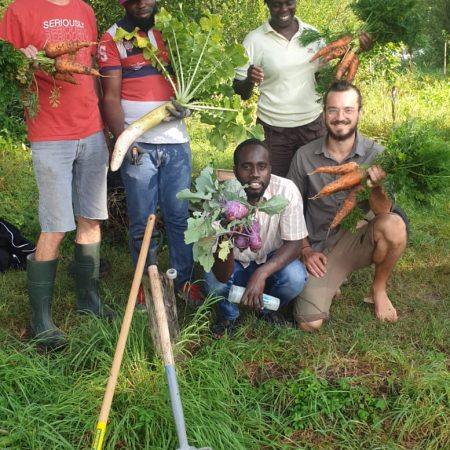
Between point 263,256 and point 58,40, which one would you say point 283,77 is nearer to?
point 263,256

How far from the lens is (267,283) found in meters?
3.56

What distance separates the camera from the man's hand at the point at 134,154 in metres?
3.44

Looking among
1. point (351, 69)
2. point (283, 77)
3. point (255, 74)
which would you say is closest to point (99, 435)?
point (255, 74)

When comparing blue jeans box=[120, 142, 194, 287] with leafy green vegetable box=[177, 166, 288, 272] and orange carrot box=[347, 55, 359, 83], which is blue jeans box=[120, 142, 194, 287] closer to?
leafy green vegetable box=[177, 166, 288, 272]

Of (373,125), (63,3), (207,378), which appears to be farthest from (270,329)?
(373,125)

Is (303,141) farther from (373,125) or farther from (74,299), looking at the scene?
(373,125)

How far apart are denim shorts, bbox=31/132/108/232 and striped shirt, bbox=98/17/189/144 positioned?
10.8 inches

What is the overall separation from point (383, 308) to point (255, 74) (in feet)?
5.74

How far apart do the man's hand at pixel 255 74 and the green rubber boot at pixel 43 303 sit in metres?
1.75

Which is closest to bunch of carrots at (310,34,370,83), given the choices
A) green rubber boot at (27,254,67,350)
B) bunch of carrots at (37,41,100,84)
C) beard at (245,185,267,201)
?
beard at (245,185,267,201)

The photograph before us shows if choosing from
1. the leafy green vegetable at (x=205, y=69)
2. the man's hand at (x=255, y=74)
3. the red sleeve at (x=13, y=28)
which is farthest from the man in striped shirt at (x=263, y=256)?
the red sleeve at (x=13, y=28)

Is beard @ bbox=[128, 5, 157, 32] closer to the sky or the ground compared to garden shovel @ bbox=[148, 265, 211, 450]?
closer to the sky

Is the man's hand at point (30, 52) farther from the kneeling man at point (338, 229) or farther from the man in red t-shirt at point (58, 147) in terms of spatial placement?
the kneeling man at point (338, 229)

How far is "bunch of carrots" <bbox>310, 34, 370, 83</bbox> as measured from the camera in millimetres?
3848
